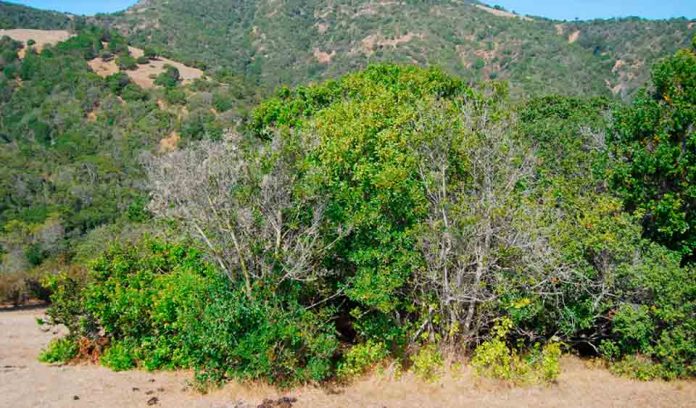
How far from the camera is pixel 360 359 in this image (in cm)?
1066

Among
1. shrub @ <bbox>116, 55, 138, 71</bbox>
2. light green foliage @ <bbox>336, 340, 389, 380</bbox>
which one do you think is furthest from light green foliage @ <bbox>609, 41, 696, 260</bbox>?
shrub @ <bbox>116, 55, 138, 71</bbox>

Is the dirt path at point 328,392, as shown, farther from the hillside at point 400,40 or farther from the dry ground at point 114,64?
the dry ground at point 114,64

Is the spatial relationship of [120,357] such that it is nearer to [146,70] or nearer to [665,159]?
[665,159]

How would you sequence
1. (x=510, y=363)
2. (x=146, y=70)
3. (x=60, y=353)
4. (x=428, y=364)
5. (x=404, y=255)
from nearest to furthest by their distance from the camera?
(x=404, y=255)
(x=428, y=364)
(x=510, y=363)
(x=60, y=353)
(x=146, y=70)

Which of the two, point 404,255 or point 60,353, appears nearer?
point 404,255

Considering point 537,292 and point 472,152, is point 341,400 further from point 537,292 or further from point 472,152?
point 472,152

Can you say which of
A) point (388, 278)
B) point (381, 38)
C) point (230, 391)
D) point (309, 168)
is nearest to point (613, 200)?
point (388, 278)

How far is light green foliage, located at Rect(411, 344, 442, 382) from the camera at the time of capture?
10.5 metres

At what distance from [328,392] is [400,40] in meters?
72.7

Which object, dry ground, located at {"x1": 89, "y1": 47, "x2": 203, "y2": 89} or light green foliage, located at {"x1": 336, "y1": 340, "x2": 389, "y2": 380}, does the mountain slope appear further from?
light green foliage, located at {"x1": 336, "y1": 340, "x2": 389, "y2": 380}

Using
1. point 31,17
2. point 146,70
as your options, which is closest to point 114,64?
point 146,70

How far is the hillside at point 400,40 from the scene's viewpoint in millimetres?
66375

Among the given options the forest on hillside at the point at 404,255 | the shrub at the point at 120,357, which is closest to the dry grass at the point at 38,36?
the shrub at the point at 120,357

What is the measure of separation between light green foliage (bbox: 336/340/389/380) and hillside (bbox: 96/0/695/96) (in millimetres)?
43932
